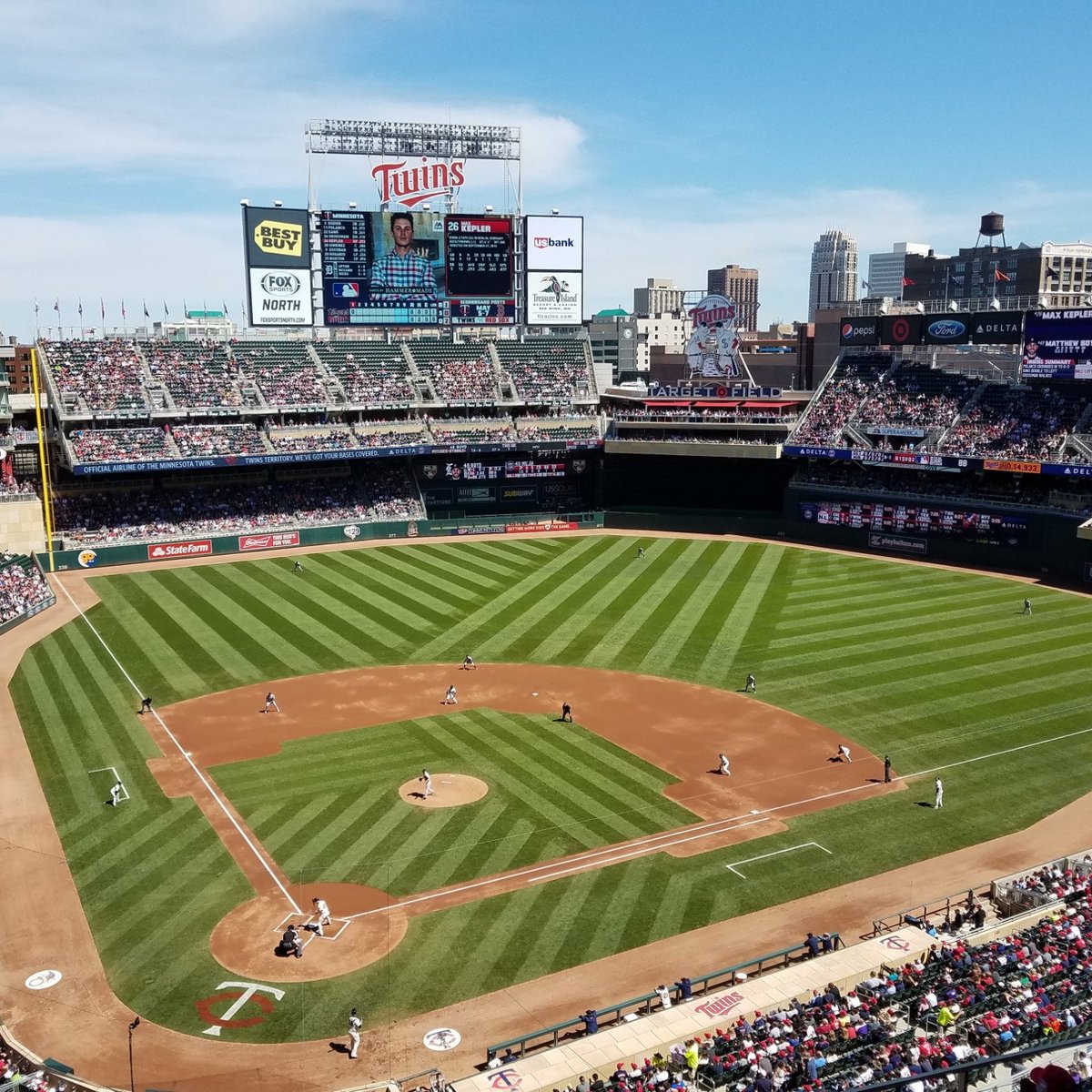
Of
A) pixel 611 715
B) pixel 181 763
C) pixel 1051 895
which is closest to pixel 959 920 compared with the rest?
pixel 1051 895

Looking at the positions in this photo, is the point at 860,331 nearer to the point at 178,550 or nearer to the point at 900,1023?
the point at 178,550

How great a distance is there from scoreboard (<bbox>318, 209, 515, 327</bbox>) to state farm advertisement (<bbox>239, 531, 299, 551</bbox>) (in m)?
16.7

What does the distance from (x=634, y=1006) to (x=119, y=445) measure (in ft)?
175

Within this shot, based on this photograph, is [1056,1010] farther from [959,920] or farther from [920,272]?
[920,272]

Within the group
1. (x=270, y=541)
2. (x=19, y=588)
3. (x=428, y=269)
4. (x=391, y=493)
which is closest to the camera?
(x=19, y=588)

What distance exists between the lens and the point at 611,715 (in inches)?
1407

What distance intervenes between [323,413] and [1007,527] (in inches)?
1747

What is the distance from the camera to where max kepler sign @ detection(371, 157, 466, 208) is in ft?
238

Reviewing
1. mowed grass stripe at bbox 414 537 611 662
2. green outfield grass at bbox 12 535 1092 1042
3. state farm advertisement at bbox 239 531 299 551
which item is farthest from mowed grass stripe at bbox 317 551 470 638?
state farm advertisement at bbox 239 531 299 551

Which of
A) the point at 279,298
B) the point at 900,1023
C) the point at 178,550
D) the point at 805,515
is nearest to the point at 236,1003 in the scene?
the point at 900,1023

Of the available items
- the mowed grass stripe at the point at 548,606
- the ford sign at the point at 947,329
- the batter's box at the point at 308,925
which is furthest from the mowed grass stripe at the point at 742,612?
the batter's box at the point at 308,925

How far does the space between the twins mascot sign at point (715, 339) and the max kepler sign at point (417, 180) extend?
20.0 metres

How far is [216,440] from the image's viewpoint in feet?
217

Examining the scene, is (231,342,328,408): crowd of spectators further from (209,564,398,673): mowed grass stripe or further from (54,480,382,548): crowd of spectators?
(209,564,398,673): mowed grass stripe
